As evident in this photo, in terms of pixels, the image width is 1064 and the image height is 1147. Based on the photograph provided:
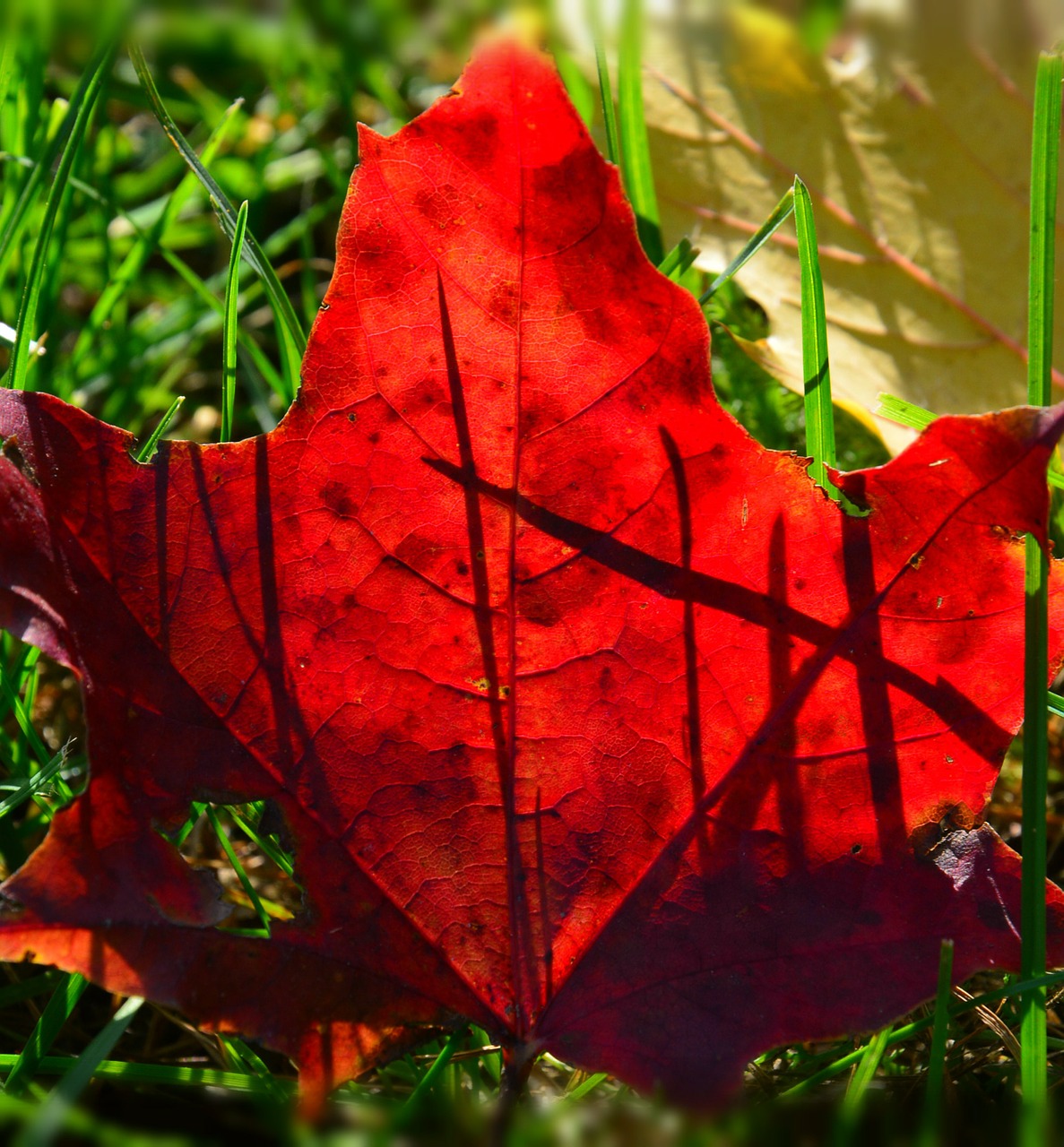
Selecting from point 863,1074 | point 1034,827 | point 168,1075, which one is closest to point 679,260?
point 1034,827

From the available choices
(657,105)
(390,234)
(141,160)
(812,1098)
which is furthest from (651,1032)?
(141,160)

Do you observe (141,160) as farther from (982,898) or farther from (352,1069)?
(982,898)

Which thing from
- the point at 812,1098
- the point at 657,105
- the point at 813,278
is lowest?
the point at 812,1098

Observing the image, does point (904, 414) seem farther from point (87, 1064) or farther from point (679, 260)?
point (87, 1064)

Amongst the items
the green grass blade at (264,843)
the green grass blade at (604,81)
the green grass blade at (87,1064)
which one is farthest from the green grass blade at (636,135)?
the green grass blade at (87,1064)

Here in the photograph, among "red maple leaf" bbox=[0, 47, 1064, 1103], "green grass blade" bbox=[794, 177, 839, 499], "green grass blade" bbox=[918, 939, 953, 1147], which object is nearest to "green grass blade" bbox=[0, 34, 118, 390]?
"red maple leaf" bbox=[0, 47, 1064, 1103]

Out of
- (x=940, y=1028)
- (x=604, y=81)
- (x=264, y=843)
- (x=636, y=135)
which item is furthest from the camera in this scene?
(x=636, y=135)
